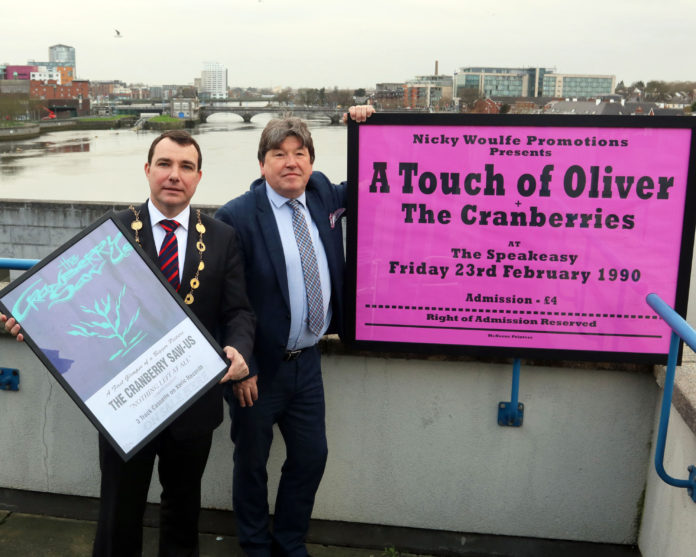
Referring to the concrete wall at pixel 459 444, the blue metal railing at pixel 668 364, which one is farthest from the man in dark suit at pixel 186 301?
the concrete wall at pixel 459 444

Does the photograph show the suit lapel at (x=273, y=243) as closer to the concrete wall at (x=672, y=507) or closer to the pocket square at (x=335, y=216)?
the pocket square at (x=335, y=216)

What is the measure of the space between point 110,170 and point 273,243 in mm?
43511

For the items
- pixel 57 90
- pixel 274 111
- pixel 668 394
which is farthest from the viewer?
pixel 57 90

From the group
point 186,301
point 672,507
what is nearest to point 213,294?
point 186,301

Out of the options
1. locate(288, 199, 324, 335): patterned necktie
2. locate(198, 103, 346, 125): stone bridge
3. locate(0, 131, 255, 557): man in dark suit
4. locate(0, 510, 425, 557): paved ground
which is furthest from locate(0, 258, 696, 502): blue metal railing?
locate(198, 103, 346, 125): stone bridge

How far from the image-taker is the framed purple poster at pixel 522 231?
8.52 feet

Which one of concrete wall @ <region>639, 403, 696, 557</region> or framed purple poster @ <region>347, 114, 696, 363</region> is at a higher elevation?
framed purple poster @ <region>347, 114, 696, 363</region>

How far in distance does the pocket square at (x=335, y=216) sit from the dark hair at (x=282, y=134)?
0.84 feet

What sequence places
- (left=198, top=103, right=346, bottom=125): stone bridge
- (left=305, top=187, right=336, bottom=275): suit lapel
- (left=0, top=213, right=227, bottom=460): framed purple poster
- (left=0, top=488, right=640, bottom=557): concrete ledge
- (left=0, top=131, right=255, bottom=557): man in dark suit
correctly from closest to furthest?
(left=0, top=213, right=227, bottom=460): framed purple poster
(left=0, top=131, right=255, bottom=557): man in dark suit
(left=305, top=187, right=336, bottom=275): suit lapel
(left=0, top=488, right=640, bottom=557): concrete ledge
(left=198, top=103, right=346, bottom=125): stone bridge

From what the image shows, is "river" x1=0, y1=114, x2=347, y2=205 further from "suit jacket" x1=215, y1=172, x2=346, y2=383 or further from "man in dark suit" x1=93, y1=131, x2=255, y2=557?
"man in dark suit" x1=93, y1=131, x2=255, y2=557

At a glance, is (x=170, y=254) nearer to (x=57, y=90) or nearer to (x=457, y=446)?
(x=457, y=446)

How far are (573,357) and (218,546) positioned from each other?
1.58m

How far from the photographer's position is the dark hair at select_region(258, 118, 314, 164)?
242 centimetres

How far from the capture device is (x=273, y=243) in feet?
8.09
